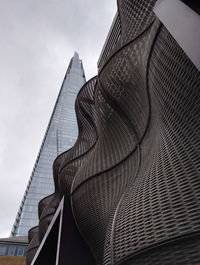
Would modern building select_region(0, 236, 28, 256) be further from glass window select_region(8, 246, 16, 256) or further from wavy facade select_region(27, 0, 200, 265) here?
wavy facade select_region(27, 0, 200, 265)

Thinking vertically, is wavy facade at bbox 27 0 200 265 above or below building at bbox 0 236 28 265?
below

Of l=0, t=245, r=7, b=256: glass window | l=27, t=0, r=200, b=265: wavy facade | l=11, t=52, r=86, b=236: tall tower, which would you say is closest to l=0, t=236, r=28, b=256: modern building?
l=0, t=245, r=7, b=256: glass window

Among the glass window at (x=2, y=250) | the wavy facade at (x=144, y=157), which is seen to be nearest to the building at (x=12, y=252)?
the glass window at (x=2, y=250)

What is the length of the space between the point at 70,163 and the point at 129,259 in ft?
27.8

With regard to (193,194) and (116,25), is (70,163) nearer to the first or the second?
(116,25)

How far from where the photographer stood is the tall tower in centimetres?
6328

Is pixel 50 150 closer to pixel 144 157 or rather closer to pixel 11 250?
pixel 11 250

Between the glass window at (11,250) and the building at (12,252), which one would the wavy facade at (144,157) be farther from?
the glass window at (11,250)

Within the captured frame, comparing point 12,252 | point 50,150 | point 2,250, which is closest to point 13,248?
point 12,252

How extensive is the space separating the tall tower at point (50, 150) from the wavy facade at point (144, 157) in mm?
59505

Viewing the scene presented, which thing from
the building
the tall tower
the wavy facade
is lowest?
the wavy facade

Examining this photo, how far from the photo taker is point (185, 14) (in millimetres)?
2369

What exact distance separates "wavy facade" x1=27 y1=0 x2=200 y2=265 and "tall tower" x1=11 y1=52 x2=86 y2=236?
195 feet

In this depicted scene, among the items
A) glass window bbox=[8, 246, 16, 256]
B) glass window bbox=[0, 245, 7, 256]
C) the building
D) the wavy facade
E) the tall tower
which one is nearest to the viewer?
the wavy facade
